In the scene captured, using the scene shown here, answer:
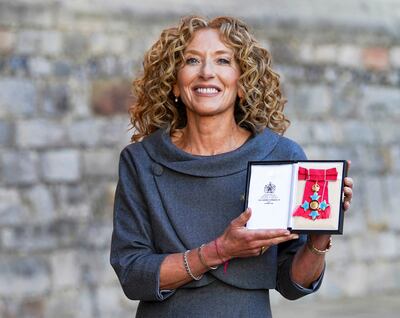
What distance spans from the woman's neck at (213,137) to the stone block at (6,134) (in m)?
3.81

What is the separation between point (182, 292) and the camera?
3.39m

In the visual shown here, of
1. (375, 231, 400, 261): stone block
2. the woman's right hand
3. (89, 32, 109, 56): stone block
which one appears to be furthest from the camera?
(375, 231, 400, 261): stone block

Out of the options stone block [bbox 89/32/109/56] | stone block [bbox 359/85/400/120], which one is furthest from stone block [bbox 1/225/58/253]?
stone block [bbox 359/85/400/120]

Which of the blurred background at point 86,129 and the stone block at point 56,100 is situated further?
the stone block at point 56,100

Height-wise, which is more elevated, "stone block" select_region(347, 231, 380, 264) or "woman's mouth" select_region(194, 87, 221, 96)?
"woman's mouth" select_region(194, 87, 221, 96)

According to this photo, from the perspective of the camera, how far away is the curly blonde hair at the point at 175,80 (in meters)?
3.50

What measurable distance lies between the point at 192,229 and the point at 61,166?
4126 millimetres

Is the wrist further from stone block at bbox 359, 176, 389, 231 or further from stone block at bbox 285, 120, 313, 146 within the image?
stone block at bbox 359, 176, 389, 231

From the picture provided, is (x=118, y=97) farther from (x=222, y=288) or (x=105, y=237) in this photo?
(x=222, y=288)

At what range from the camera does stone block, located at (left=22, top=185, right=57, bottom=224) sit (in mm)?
7262

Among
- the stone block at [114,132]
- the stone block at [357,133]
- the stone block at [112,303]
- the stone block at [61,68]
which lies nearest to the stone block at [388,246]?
the stone block at [357,133]

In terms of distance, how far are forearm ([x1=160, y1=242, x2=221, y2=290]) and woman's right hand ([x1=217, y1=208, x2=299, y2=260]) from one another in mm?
57

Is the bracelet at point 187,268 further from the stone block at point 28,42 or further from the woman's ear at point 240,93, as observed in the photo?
the stone block at point 28,42

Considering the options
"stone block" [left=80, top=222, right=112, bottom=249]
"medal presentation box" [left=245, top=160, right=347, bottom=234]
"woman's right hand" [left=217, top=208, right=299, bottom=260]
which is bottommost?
"stone block" [left=80, top=222, right=112, bottom=249]
